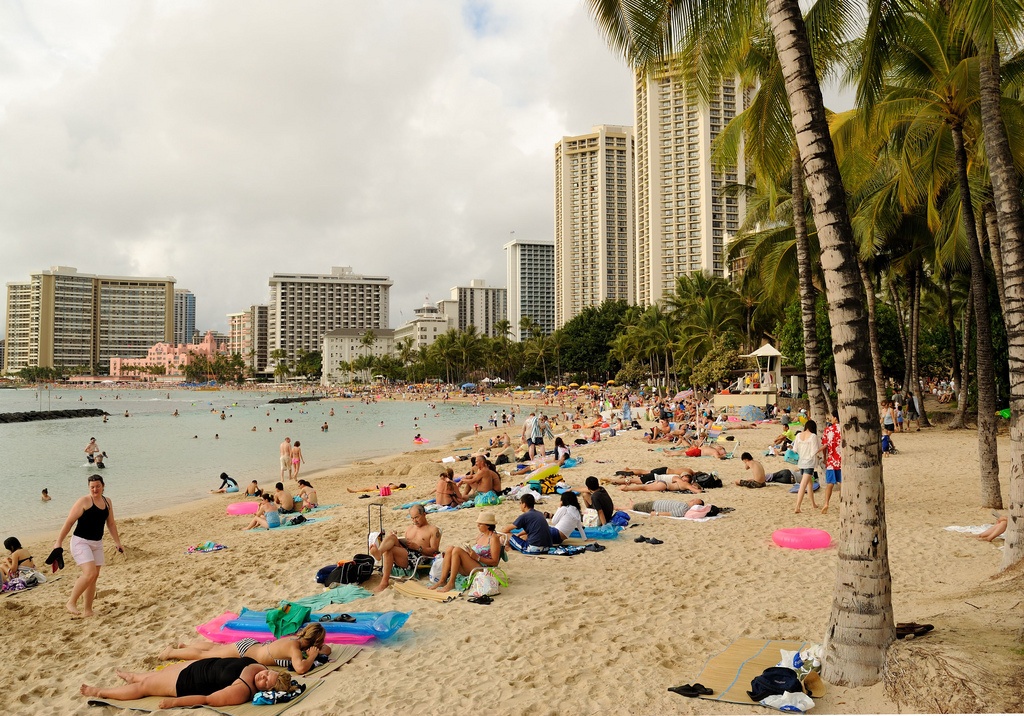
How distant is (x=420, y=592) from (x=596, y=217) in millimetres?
102160

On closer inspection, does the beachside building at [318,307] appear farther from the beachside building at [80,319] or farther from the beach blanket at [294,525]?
the beach blanket at [294,525]

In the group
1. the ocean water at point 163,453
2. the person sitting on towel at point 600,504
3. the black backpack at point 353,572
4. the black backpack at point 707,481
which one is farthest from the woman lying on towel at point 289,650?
the ocean water at point 163,453

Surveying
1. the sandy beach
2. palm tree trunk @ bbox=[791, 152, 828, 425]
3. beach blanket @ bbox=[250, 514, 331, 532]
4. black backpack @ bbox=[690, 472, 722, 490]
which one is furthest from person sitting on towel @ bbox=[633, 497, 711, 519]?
beach blanket @ bbox=[250, 514, 331, 532]

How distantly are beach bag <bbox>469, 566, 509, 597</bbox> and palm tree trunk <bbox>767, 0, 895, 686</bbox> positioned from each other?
125 inches

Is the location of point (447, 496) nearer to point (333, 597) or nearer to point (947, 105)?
point (333, 597)

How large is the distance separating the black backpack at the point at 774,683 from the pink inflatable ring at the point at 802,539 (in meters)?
3.81

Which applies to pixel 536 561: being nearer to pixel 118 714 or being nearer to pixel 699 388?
pixel 118 714

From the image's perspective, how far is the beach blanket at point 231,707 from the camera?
4.09 metres

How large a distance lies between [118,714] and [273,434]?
35.2 m

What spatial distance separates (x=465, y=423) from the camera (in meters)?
44.0

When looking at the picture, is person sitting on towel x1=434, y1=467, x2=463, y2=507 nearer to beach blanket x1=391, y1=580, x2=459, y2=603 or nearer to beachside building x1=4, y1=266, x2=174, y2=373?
beach blanket x1=391, y1=580, x2=459, y2=603

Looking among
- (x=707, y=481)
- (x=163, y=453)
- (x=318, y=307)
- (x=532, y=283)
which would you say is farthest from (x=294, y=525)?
(x=318, y=307)

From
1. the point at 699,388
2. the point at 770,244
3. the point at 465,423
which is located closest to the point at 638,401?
the point at 699,388

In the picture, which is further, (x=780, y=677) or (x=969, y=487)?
(x=969, y=487)
